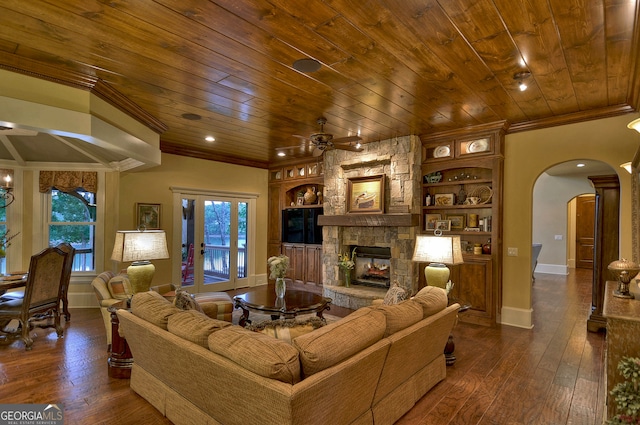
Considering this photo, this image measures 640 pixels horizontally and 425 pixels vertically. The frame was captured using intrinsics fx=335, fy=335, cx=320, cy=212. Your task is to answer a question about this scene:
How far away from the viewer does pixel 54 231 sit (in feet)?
18.3

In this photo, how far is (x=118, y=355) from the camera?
313cm

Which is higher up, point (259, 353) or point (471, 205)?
point (471, 205)

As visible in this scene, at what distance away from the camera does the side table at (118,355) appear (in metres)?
3.08

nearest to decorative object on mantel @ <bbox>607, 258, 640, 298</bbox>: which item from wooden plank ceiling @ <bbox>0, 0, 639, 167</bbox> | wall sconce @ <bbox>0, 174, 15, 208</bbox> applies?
wooden plank ceiling @ <bbox>0, 0, 639, 167</bbox>

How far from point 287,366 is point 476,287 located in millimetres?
4092

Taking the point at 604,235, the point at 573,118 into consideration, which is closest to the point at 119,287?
the point at 573,118

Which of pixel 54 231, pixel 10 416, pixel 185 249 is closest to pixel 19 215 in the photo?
pixel 54 231

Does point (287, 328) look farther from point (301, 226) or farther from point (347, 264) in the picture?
point (301, 226)

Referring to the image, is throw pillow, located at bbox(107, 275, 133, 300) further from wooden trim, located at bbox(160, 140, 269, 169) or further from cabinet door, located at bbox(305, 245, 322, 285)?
cabinet door, located at bbox(305, 245, 322, 285)

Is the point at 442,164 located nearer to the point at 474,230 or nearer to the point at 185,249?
the point at 474,230

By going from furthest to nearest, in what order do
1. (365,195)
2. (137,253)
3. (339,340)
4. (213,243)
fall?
1. (213,243)
2. (365,195)
3. (137,253)
4. (339,340)

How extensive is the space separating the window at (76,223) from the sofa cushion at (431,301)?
543 cm

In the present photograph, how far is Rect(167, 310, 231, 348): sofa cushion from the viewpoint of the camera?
80.5 inches

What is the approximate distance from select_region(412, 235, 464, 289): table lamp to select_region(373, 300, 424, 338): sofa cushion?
1.02 meters
